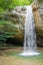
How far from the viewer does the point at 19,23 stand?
14930mm

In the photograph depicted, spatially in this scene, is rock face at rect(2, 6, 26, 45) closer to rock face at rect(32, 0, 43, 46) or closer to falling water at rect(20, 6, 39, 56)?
falling water at rect(20, 6, 39, 56)

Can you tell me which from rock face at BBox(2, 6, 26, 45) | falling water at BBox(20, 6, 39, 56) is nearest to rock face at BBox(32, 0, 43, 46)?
falling water at BBox(20, 6, 39, 56)

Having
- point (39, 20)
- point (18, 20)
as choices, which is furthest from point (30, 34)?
point (18, 20)

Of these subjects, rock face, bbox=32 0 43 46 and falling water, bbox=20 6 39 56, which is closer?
rock face, bbox=32 0 43 46

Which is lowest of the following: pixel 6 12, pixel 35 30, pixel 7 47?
pixel 7 47

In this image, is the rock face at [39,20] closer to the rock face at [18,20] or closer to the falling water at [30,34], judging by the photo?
the falling water at [30,34]

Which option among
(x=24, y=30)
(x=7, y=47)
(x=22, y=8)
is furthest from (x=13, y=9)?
(x=7, y=47)

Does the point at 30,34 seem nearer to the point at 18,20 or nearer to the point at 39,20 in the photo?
the point at 39,20

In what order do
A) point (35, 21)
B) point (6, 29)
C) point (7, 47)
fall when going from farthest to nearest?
point (35, 21) < point (7, 47) < point (6, 29)

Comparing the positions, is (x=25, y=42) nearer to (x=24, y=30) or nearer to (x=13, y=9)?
(x=24, y=30)

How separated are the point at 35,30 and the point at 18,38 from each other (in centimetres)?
147

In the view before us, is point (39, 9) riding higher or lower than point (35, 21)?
higher

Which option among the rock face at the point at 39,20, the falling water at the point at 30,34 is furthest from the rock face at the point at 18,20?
the rock face at the point at 39,20

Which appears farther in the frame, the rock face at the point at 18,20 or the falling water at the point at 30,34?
the falling water at the point at 30,34
